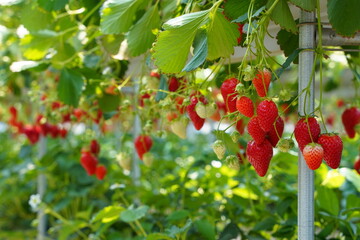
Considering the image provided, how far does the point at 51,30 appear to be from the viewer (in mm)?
1726

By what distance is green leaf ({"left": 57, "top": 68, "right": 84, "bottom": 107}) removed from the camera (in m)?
1.58

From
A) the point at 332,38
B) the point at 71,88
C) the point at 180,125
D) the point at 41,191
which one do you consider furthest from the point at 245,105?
the point at 41,191

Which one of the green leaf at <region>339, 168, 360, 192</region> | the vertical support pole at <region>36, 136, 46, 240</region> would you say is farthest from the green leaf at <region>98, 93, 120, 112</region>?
the vertical support pole at <region>36, 136, 46, 240</region>

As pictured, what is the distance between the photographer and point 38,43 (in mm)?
1617

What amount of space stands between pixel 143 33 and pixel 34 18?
520 millimetres

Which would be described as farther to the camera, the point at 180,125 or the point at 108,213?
the point at 108,213

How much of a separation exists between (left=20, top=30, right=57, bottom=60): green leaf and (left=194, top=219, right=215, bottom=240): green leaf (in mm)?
725

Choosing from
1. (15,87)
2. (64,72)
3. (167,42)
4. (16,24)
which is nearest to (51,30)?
(64,72)

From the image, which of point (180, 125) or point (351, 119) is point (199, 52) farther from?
point (351, 119)

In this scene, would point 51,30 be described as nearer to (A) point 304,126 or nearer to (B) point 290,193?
(B) point 290,193

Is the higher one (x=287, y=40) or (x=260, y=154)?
(x=287, y=40)

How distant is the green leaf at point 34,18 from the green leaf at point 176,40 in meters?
0.77

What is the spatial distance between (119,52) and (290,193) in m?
0.67

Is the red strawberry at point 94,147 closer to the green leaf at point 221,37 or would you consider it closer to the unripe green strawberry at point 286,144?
the green leaf at point 221,37
